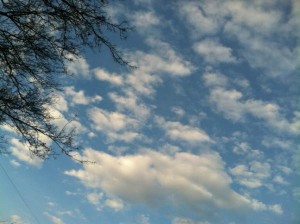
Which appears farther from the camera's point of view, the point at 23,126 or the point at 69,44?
the point at 23,126

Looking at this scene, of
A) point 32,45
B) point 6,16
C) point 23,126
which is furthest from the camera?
point 23,126

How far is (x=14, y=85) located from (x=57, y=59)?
1182mm

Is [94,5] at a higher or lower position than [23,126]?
higher

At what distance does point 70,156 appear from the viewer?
351 inches

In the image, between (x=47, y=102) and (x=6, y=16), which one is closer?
(x=6, y=16)

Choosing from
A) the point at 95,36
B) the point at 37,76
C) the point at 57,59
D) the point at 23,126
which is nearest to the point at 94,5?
the point at 95,36

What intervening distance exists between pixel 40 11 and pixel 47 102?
204cm

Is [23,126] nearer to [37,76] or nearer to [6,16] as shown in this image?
[37,76]

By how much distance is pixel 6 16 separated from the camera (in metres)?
7.95

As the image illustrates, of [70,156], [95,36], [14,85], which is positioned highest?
[95,36]

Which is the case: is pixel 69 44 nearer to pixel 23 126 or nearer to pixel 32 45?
pixel 32 45

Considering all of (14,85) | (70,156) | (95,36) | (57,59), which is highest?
(95,36)

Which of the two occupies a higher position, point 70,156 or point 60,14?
point 60,14

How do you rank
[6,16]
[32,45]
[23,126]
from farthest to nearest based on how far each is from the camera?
[23,126] < [32,45] < [6,16]
